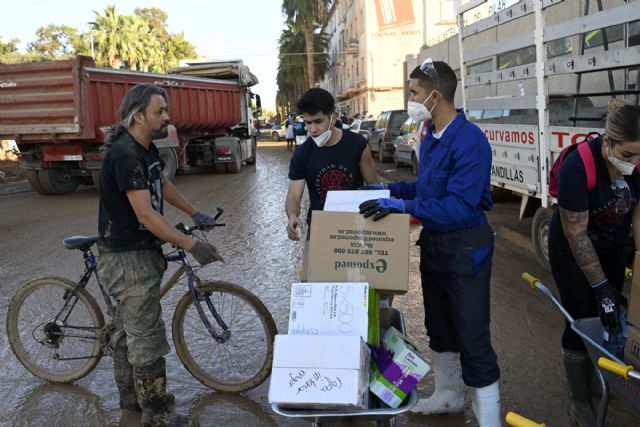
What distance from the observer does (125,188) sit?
3.03m

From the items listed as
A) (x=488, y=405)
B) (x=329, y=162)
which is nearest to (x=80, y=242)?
(x=329, y=162)

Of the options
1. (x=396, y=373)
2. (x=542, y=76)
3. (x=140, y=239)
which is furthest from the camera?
(x=542, y=76)

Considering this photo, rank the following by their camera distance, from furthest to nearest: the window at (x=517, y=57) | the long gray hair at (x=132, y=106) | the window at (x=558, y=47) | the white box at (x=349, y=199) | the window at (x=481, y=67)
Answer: the window at (x=481, y=67), the window at (x=517, y=57), the window at (x=558, y=47), the long gray hair at (x=132, y=106), the white box at (x=349, y=199)

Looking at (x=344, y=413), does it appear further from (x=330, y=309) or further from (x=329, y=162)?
(x=329, y=162)

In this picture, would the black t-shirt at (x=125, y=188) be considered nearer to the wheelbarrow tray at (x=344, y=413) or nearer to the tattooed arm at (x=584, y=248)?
the wheelbarrow tray at (x=344, y=413)

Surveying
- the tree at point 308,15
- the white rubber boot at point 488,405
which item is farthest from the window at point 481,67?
the tree at point 308,15

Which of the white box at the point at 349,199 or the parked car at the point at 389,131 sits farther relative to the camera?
the parked car at the point at 389,131

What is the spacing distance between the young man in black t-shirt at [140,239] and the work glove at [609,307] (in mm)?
1981

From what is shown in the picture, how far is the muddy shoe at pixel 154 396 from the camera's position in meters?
3.31

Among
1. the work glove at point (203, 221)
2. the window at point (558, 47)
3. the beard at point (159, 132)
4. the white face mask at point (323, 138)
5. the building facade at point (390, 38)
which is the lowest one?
the work glove at point (203, 221)

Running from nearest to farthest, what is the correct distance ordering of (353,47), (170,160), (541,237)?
(541,237)
(170,160)
(353,47)

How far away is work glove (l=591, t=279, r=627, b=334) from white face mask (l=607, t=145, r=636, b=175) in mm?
526

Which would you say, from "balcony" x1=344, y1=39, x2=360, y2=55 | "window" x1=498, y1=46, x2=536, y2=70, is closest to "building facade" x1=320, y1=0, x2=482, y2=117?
"balcony" x1=344, y1=39, x2=360, y2=55

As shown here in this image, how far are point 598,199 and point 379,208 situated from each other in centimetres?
111
